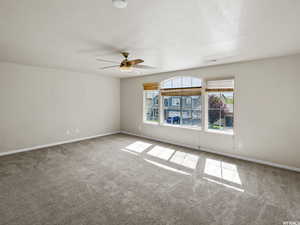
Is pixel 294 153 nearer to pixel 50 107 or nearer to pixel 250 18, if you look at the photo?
pixel 250 18

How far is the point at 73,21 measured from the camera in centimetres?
188

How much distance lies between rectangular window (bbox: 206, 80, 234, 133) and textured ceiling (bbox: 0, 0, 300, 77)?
964 millimetres

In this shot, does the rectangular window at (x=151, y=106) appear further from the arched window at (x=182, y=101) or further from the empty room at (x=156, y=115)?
the arched window at (x=182, y=101)

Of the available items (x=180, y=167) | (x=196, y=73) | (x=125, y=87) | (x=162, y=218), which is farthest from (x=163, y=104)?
(x=162, y=218)

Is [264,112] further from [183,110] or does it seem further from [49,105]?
[49,105]

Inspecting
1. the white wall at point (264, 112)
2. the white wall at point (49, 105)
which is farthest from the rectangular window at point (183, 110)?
the white wall at point (49, 105)

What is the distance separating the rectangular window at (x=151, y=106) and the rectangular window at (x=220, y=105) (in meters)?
1.97

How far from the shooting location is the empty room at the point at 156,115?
1.82 m

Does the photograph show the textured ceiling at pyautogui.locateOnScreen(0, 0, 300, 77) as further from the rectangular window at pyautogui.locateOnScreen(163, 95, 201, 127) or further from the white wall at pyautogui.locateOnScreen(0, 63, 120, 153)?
the rectangular window at pyautogui.locateOnScreen(163, 95, 201, 127)

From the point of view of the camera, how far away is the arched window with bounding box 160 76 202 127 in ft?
15.2

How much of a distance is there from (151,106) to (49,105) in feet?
11.3

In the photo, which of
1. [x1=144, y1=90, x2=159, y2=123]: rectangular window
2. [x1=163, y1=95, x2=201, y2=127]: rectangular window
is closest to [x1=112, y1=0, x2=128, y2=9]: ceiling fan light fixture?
[x1=163, y1=95, x2=201, y2=127]: rectangular window

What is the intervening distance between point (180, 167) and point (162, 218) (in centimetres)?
155

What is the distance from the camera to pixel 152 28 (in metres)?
2.05
